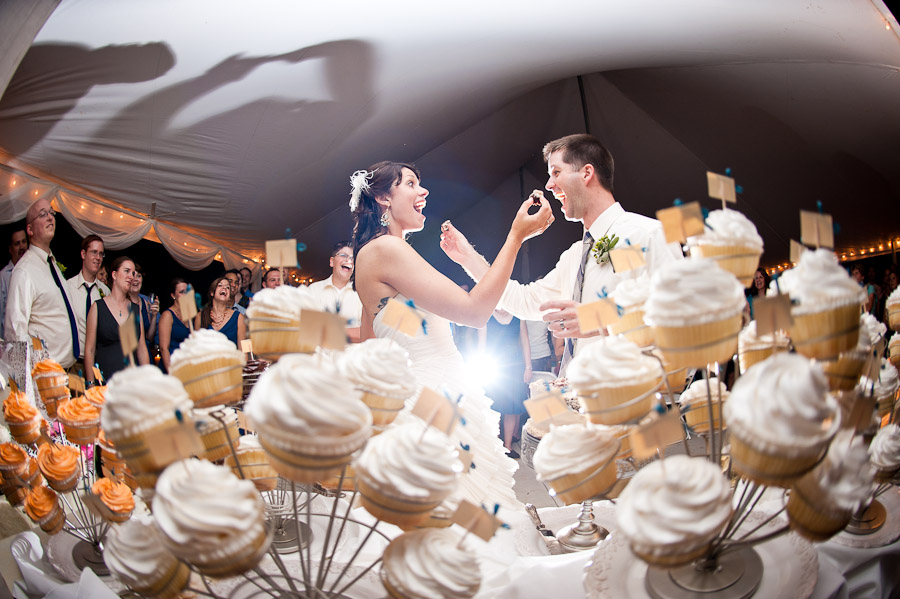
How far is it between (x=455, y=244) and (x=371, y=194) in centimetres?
41

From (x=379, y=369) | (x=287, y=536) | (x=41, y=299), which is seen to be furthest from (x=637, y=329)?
(x=41, y=299)

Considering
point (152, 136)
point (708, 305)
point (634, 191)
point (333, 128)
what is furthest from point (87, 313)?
point (634, 191)

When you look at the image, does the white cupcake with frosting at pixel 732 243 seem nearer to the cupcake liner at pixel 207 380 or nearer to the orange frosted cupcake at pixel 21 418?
the cupcake liner at pixel 207 380

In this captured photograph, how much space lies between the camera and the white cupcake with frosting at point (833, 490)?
656mm

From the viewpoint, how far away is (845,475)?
66 centimetres

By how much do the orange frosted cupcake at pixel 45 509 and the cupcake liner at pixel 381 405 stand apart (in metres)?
0.91

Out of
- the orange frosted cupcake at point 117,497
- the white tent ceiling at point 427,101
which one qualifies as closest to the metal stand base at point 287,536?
the orange frosted cupcake at point 117,497

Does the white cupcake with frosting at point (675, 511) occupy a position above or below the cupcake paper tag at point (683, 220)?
below

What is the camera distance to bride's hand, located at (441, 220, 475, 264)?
2.35 m

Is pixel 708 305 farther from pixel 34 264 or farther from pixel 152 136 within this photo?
pixel 152 136

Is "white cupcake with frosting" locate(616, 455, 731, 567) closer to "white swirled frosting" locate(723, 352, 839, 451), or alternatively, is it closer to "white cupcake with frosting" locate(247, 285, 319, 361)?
"white swirled frosting" locate(723, 352, 839, 451)

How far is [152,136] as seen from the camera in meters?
4.92

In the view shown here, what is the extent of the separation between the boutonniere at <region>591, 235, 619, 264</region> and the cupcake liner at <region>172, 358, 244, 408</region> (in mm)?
1655

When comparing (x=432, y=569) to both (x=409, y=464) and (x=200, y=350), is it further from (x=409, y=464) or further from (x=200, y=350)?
(x=200, y=350)
